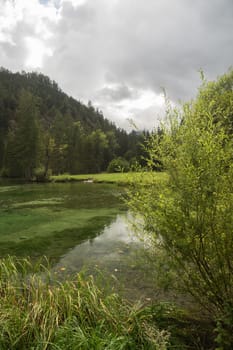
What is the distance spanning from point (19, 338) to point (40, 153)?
4388 cm

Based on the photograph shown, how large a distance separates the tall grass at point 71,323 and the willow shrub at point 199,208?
782mm

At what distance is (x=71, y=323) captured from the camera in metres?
2.83

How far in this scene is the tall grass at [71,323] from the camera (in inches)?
98.7

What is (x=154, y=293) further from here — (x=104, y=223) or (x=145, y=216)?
(x=104, y=223)

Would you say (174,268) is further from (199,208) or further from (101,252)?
(101,252)

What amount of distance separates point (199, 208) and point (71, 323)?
198 cm

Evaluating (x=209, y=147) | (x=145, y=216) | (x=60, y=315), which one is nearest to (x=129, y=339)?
(x=60, y=315)

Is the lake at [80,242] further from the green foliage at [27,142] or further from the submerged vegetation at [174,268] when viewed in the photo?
the green foliage at [27,142]

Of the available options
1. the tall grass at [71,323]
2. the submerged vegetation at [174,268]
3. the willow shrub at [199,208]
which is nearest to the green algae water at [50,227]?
the tall grass at [71,323]

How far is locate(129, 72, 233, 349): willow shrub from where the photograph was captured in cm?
256


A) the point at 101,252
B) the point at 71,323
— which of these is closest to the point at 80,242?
the point at 101,252

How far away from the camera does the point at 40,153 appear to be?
4412 centimetres

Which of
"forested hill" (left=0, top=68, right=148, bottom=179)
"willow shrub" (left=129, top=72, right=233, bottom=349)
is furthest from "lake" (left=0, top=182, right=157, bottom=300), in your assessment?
"forested hill" (left=0, top=68, right=148, bottom=179)

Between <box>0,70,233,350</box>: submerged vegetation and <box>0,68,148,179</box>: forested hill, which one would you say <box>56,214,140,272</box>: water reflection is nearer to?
<box>0,70,233,350</box>: submerged vegetation
